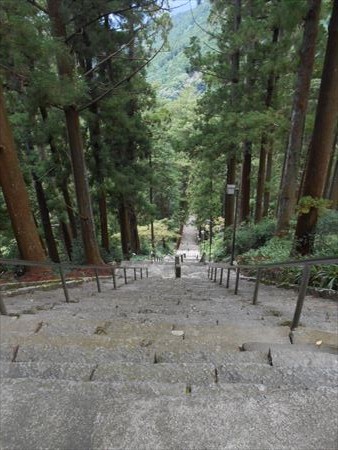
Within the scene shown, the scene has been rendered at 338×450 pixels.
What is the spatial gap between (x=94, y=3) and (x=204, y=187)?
20926 millimetres

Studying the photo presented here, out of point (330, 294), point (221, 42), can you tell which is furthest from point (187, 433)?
point (221, 42)

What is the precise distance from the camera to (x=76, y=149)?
8906 millimetres

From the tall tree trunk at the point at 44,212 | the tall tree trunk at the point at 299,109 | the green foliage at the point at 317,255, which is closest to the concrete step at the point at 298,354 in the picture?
the green foliage at the point at 317,255

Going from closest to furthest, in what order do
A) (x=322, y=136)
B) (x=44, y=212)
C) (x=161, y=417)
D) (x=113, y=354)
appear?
(x=161, y=417), (x=113, y=354), (x=322, y=136), (x=44, y=212)

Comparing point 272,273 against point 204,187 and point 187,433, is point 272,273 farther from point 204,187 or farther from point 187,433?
point 204,187

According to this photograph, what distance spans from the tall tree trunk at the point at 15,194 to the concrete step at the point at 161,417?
5.56m

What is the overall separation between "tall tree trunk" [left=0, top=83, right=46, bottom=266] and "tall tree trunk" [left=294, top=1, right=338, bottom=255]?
19.5 feet

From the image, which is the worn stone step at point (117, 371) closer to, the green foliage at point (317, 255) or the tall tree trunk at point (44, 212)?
the green foliage at point (317, 255)

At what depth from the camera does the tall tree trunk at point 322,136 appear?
19.7 ft

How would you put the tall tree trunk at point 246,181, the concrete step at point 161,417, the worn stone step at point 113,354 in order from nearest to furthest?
the concrete step at point 161,417
the worn stone step at point 113,354
the tall tree trunk at point 246,181

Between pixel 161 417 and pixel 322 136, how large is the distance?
633 centimetres

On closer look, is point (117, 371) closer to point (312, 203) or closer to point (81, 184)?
point (312, 203)

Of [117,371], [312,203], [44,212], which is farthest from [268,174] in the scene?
[117,371]

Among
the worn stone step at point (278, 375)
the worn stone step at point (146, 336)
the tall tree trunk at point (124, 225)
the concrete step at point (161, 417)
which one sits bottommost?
the tall tree trunk at point (124, 225)
